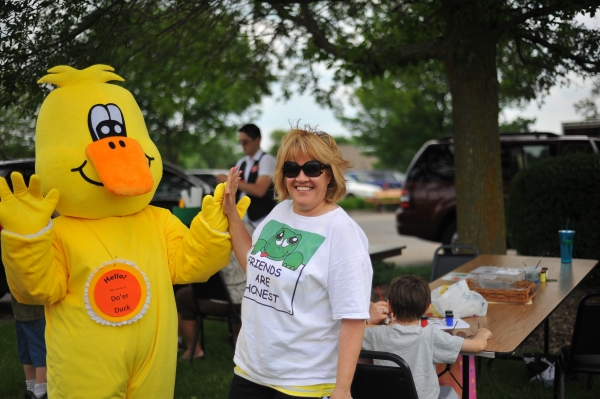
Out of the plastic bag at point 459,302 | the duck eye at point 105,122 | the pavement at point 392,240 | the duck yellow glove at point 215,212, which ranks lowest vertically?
the pavement at point 392,240

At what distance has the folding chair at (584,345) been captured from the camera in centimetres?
412

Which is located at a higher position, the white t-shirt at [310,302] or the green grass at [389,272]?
the white t-shirt at [310,302]

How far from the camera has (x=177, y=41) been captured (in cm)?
671

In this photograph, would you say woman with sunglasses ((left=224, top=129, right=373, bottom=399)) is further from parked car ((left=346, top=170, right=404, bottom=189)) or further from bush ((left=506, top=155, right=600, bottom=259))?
parked car ((left=346, top=170, right=404, bottom=189))

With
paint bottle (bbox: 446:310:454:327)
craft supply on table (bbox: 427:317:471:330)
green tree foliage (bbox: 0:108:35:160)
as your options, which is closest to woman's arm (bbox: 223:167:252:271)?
craft supply on table (bbox: 427:317:471:330)

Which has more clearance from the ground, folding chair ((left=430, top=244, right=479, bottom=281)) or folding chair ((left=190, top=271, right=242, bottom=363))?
folding chair ((left=430, top=244, right=479, bottom=281))

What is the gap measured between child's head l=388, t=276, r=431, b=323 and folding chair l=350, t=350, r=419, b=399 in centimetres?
42

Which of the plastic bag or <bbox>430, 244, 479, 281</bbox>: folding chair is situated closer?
the plastic bag

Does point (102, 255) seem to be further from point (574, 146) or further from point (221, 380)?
point (574, 146)

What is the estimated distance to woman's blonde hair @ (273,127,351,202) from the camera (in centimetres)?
270

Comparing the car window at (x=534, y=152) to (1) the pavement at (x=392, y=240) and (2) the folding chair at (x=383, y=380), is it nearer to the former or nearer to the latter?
(1) the pavement at (x=392, y=240)

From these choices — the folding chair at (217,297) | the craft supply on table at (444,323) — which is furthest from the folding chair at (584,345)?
the folding chair at (217,297)

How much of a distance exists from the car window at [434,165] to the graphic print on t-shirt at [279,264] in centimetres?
824

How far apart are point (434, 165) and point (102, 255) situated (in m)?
8.52
